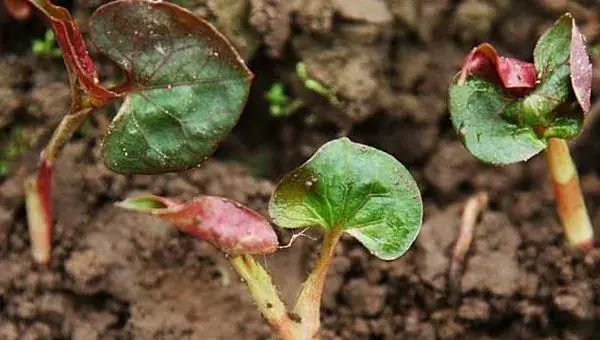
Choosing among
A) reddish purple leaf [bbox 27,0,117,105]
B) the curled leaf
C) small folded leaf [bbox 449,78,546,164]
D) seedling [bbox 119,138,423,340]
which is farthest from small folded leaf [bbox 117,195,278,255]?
the curled leaf

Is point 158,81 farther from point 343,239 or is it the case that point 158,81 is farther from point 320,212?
point 343,239

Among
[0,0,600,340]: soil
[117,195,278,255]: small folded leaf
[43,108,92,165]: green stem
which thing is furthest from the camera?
[0,0,600,340]: soil

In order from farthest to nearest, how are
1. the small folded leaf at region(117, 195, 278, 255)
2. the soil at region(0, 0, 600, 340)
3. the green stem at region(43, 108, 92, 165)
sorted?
the soil at region(0, 0, 600, 340) → the green stem at region(43, 108, 92, 165) → the small folded leaf at region(117, 195, 278, 255)

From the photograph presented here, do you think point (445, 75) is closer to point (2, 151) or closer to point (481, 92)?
point (481, 92)

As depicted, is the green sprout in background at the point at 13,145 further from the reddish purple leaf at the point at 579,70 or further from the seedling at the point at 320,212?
the reddish purple leaf at the point at 579,70

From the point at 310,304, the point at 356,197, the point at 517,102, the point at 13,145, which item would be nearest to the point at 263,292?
the point at 310,304

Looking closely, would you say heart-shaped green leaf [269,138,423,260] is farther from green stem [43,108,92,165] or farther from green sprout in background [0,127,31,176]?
green sprout in background [0,127,31,176]
